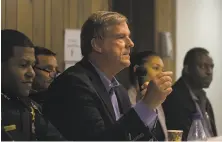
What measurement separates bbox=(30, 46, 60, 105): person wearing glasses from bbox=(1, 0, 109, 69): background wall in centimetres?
2

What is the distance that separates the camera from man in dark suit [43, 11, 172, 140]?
2.72ft

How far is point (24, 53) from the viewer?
841 millimetres

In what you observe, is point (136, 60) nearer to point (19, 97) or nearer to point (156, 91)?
point (156, 91)

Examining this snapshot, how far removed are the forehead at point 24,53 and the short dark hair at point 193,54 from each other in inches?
28.2

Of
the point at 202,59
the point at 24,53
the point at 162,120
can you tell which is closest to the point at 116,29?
the point at 24,53

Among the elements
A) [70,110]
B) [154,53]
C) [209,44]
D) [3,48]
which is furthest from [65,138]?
[209,44]

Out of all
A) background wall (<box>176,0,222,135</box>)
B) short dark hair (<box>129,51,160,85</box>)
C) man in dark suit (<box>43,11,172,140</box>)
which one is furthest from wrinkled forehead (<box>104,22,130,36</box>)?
background wall (<box>176,0,222,135</box>)

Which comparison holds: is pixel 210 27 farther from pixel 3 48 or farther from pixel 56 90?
pixel 3 48

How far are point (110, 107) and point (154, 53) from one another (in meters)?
0.40

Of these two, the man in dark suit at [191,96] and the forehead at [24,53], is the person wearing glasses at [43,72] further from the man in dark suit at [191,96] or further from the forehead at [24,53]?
the man in dark suit at [191,96]

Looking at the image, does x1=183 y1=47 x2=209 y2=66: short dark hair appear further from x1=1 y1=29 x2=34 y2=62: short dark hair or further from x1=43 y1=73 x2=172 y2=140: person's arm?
x1=1 y1=29 x2=34 y2=62: short dark hair

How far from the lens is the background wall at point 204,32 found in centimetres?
145

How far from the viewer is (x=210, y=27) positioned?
61.6 inches

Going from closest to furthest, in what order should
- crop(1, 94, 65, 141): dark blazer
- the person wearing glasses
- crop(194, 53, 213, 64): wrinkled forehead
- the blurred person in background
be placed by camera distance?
crop(1, 94, 65, 141): dark blazer, the person wearing glasses, the blurred person in background, crop(194, 53, 213, 64): wrinkled forehead
